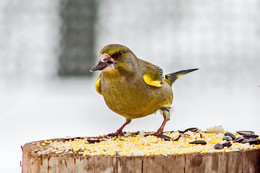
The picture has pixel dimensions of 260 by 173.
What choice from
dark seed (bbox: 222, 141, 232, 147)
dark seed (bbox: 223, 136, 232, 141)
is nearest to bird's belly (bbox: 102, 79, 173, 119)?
dark seed (bbox: 223, 136, 232, 141)

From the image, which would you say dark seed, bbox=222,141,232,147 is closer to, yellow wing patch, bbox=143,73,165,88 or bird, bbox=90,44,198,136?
bird, bbox=90,44,198,136

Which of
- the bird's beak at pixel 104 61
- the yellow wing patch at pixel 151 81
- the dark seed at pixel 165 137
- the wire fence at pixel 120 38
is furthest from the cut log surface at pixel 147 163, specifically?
the wire fence at pixel 120 38

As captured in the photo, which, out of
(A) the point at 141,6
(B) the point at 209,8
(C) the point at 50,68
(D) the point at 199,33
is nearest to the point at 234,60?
Result: (D) the point at 199,33

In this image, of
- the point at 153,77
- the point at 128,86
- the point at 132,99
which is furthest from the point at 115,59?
the point at 153,77

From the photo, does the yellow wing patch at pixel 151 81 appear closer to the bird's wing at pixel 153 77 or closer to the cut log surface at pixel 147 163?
the bird's wing at pixel 153 77

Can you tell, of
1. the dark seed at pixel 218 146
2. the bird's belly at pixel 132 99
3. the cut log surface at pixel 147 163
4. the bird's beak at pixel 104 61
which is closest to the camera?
the cut log surface at pixel 147 163

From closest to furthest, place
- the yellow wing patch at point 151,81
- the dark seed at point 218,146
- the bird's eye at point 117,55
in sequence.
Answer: the dark seed at point 218,146, the bird's eye at point 117,55, the yellow wing patch at point 151,81

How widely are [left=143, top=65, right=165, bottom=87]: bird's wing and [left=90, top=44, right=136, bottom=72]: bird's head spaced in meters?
0.18

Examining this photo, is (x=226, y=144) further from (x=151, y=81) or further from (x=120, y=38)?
(x=120, y=38)

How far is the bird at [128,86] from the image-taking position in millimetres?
3250

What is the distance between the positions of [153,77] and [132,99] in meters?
0.35

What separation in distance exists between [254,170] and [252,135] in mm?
551

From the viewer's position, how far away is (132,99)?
131 inches

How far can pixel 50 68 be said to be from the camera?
997cm
